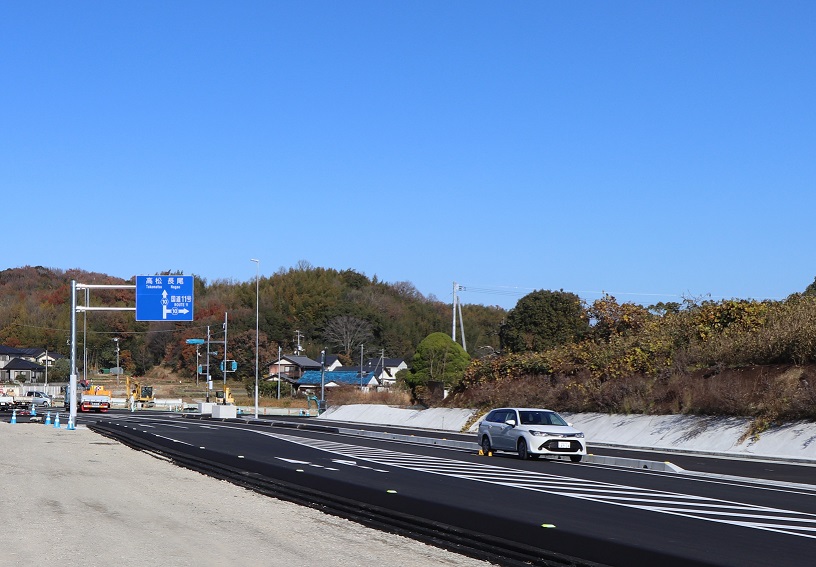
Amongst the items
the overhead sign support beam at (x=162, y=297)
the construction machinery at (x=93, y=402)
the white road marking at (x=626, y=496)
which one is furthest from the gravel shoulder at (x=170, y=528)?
the construction machinery at (x=93, y=402)

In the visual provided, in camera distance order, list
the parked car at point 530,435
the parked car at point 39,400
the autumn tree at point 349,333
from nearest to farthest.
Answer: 1. the parked car at point 530,435
2. the parked car at point 39,400
3. the autumn tree at point 349,333

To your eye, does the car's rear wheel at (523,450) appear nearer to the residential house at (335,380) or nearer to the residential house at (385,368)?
the residential house at (335,380)

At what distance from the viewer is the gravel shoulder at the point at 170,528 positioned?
1129 cm

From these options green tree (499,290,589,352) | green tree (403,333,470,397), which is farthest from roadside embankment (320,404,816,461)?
green tree (403,333,470,397)

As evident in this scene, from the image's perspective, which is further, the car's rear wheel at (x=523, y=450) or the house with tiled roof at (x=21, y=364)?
the house with tiled roof at (x=21, y=364)

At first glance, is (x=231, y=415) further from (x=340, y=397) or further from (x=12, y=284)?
(x=12, y=284)

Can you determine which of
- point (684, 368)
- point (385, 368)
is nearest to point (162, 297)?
point (684, 368)

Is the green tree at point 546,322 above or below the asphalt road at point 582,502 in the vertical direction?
above

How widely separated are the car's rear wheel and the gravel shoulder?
32.4ft

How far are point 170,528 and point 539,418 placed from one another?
16.7 m

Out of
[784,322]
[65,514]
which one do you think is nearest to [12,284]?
[784,322]

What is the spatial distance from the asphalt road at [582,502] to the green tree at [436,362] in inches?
1429

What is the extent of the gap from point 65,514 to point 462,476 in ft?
31.2

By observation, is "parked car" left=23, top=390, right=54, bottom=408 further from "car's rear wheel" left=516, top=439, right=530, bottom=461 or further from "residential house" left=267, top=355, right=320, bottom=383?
"car's rear wheel" left=516, top=439, right=530, bottom=461
